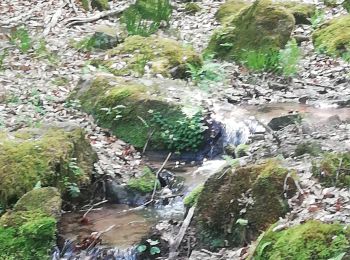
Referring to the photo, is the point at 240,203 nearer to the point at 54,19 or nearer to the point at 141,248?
the point at 141,248

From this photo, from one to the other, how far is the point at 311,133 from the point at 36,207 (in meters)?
2.81

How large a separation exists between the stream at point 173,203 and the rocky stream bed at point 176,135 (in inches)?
0.8

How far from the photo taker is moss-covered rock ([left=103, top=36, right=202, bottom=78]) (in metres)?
8.81

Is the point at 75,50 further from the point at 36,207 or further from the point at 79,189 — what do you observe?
the point at 36,207

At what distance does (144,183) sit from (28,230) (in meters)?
1.72

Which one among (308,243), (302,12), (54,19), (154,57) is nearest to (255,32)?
(302,12)

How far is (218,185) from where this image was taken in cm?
456

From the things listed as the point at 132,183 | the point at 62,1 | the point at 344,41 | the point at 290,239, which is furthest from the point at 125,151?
the point at 62,1

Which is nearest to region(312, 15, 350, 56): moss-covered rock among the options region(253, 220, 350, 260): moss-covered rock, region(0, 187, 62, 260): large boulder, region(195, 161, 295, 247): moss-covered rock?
region(195, 161, 295, 247): moss-covered rock

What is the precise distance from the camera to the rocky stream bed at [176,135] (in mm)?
4297

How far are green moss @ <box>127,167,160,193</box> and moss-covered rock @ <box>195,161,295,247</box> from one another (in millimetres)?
1560

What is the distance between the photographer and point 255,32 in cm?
990

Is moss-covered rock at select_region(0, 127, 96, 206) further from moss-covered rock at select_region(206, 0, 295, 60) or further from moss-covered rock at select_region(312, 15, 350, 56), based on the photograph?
moss-covered rock at select_region(312, 15, 350, 56)

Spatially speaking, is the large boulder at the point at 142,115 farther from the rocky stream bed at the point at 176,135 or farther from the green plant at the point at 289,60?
the green plant at the point at 289,60
